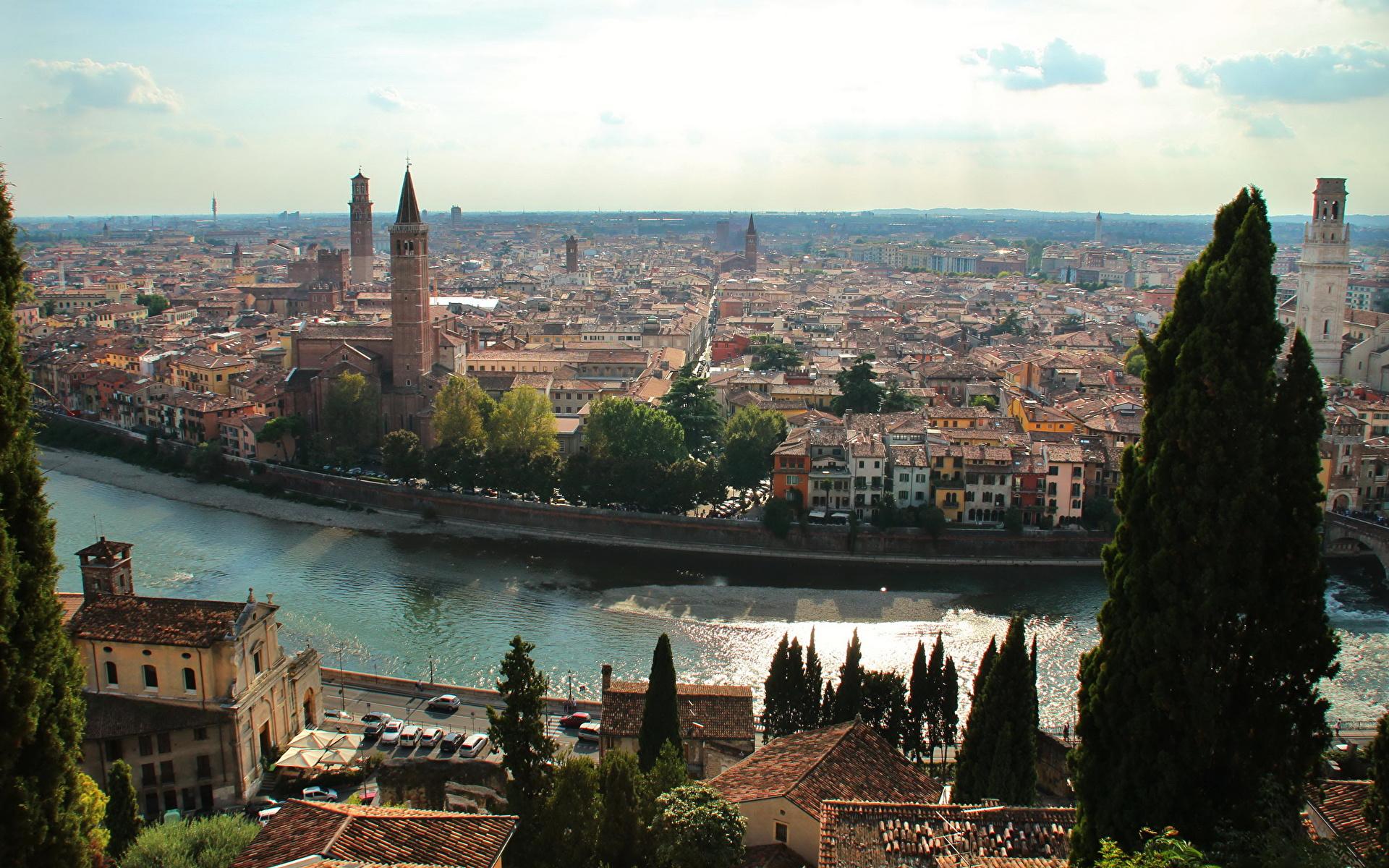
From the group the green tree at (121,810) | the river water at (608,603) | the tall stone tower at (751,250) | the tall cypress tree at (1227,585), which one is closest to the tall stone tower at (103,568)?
the river water at (608,603)

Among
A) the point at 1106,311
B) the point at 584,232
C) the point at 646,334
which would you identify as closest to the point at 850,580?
the point at 646,334

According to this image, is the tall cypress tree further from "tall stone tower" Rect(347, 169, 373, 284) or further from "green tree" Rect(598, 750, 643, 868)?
"tall stone tower" Rect(347, 169, 373, 284)

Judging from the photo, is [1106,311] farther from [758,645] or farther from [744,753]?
[744,753]

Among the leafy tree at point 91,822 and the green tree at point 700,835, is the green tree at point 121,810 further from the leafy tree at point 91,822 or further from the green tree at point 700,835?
the green tree at point 700,835

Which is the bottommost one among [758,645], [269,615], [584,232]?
[758,645]

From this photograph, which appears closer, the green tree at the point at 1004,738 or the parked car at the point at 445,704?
the green tree at the point at 1004,738
